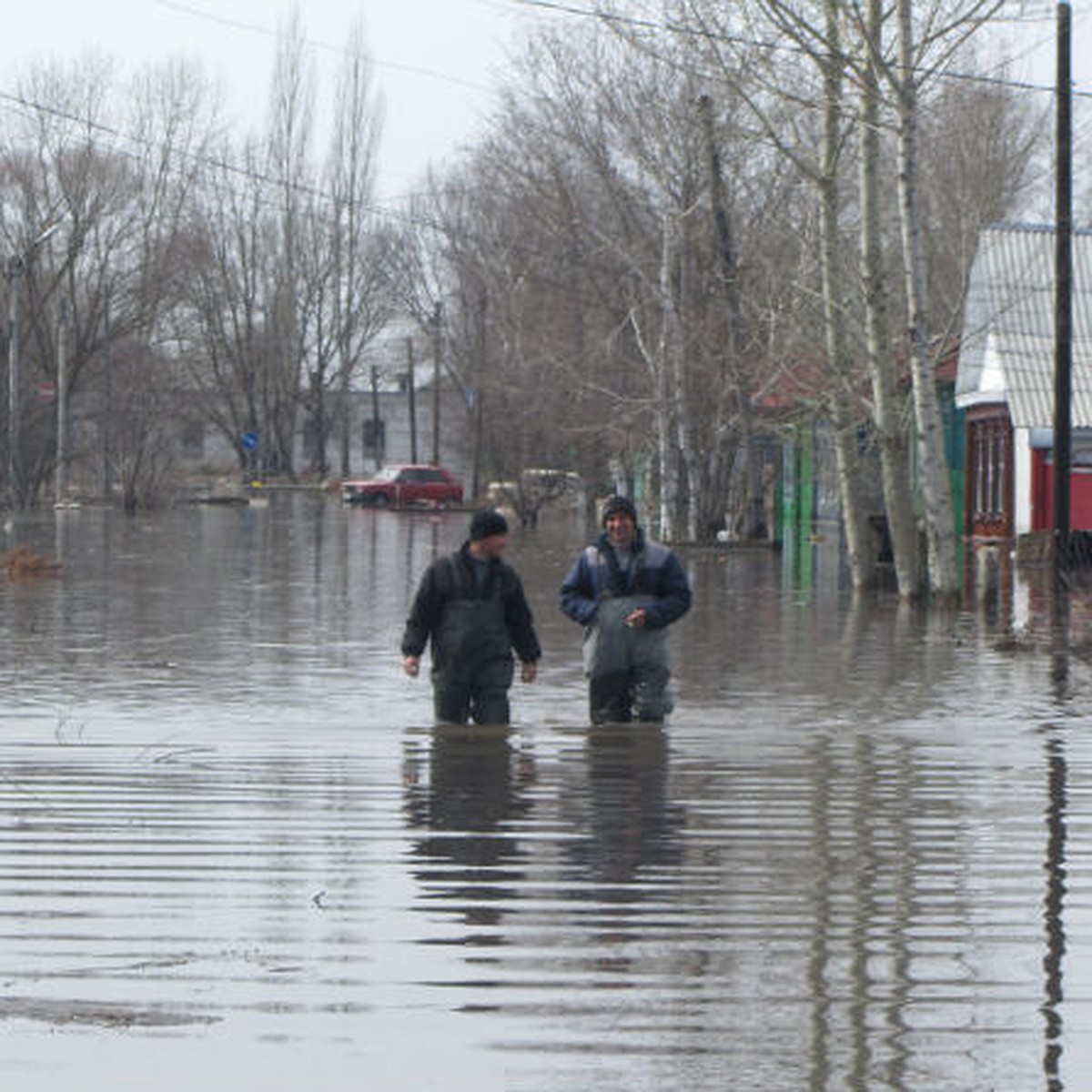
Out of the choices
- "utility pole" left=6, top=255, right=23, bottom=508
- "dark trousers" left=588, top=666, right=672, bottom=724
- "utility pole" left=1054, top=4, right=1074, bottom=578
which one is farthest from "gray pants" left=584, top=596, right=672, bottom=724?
"utility pole" left=6, top=255, right=23, bottom=508

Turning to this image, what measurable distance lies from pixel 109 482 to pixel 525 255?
1282 inches

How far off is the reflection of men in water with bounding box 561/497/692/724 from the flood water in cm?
33

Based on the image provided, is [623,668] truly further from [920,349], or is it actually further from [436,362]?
[436,362]

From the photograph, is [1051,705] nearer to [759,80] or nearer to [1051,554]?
[759,80]

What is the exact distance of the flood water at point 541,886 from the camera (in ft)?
19.9

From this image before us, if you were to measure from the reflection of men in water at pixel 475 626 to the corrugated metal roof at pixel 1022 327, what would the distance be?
29132 mm

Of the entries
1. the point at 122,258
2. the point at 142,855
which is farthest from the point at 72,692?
the point at 122,258

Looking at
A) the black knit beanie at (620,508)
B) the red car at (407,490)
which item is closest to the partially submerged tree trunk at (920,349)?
the black knit beanie at (620,508)

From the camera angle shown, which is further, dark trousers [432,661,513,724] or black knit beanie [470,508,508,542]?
dark trousers [432,661,513,724]

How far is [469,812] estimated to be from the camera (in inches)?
410

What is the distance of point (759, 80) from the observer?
88.6ft

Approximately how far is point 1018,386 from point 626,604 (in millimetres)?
30100

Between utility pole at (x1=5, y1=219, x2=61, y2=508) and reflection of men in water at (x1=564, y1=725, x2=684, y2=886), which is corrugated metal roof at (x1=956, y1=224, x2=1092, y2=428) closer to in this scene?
reflection of men in water at (x1=564, y1=725, x2=684, y2=886)

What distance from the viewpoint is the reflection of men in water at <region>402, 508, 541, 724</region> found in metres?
12.6
